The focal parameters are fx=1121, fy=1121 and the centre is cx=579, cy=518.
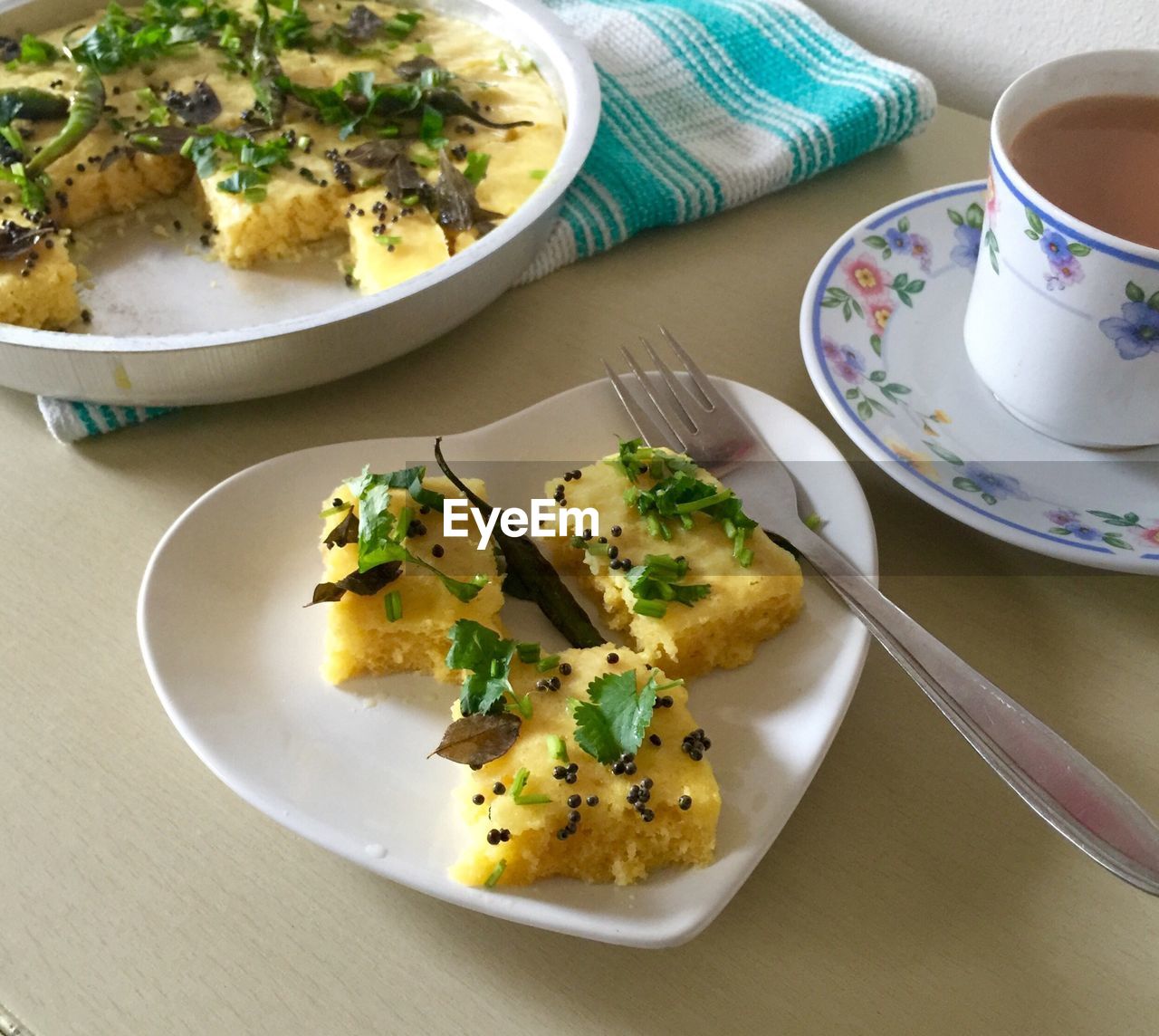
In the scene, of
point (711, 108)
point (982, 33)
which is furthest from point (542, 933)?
point (982, 33)

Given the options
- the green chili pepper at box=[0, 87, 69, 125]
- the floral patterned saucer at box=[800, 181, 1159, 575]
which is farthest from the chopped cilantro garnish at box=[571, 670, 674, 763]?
the green chili pepper at box=[0, 87, 69, 125]

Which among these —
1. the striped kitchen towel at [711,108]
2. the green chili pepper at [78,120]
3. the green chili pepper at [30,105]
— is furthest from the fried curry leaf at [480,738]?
the green chili pepper at [30,105]

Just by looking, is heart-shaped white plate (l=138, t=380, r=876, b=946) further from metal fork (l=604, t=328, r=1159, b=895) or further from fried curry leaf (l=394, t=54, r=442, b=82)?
fried curry leaf (l=394, t=54, r=442, b=82)

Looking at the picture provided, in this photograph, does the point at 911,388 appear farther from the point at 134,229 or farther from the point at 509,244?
the point at 134,229

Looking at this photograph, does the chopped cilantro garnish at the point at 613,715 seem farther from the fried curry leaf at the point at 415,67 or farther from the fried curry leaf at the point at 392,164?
the fried curry leaf at the point at 415,67

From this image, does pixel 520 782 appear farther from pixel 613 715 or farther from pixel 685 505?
pixel 685 505

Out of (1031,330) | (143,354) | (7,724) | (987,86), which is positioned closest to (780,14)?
(987,86)
